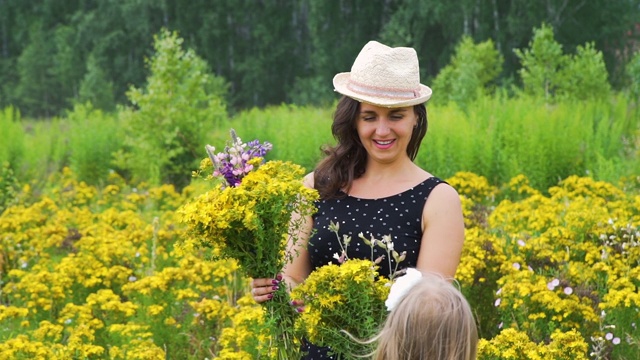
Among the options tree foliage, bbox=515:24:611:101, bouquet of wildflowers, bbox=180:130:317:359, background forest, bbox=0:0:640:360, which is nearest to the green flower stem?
bouquet of wildflowers, bbox=180:130:317:359

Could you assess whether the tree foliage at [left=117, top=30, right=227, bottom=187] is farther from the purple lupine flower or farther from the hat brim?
the purple lupine flower

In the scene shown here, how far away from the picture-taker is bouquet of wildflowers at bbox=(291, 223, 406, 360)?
8.57 feet

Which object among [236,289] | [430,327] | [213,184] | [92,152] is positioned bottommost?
[92,152]

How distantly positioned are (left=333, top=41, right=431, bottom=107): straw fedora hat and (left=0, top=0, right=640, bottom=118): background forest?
2377cm

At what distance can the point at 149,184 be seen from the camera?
34.7ft

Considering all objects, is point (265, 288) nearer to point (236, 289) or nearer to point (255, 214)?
point (255, 214)

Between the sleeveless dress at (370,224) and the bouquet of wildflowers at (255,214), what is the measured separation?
1.14 feet

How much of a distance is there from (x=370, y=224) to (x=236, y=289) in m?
2.87

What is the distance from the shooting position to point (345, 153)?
330 centimetres

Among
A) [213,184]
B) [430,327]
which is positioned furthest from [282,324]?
[213,184]

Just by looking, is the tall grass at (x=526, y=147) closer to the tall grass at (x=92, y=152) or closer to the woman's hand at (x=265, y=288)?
the tall grass at (x=92, y=152)

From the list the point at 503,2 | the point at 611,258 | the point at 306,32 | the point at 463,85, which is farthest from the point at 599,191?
the point at 306,32

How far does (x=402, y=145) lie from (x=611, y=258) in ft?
7.10

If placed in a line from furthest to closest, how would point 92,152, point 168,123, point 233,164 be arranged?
1. point 92,152
2. point 168,123
3. point 233,164
